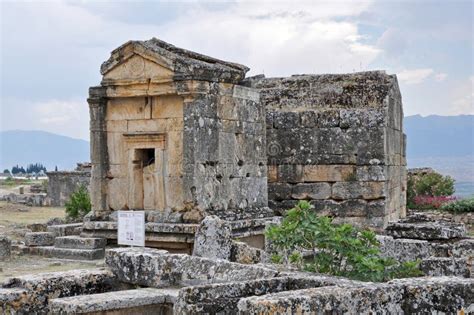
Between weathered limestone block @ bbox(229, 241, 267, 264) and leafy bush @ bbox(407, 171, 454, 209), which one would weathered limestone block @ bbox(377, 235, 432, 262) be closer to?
weathered limestone block @ bbox(229, 241, 267, 264)

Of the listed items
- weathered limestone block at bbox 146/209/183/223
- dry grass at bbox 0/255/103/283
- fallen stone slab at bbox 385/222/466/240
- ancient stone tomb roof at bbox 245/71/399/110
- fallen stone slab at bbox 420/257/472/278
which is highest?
ancient stone tomb roof at bbox 245/71/399/110

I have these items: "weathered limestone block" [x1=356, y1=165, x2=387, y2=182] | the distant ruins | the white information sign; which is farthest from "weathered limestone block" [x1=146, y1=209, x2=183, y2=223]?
"weathered limestone block" [x1=356, y1=165, x2=387, y2=182]

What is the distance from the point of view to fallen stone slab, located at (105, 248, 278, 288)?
7328 mm

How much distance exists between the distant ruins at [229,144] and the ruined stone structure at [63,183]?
20.0 metres

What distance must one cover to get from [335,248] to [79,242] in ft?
30.3

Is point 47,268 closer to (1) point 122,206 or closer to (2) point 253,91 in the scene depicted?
(1) point 122,206

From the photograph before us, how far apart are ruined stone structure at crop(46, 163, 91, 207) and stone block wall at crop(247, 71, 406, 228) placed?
20045mm

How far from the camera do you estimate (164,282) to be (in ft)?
25.1

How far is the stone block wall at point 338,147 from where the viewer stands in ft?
56.3

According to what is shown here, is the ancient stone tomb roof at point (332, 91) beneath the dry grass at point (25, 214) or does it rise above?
above

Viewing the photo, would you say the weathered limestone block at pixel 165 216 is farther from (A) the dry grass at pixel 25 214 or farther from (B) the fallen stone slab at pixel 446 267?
(A) the dry grass at pixel 25 214

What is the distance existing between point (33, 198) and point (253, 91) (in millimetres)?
24849

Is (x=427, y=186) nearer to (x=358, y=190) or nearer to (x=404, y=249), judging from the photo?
Result: (x=358, y=190)

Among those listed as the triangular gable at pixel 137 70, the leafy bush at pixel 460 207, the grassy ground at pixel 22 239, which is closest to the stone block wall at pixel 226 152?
the triangular gable at pixel 137 70
